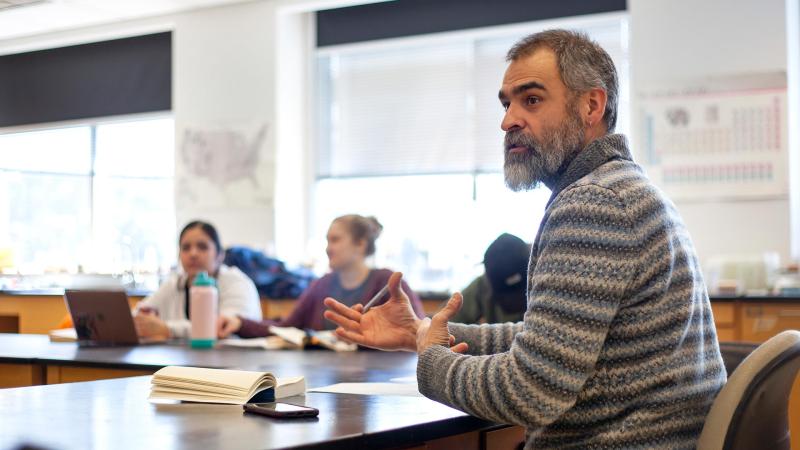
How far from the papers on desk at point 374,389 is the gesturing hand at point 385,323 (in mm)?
91

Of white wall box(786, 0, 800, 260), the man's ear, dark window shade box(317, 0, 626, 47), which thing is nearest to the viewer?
the man's ear

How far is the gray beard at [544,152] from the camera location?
1580 millimetres

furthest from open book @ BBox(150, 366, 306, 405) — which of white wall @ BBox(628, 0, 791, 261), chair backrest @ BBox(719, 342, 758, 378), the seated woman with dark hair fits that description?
white wall @ BBox(628, 0, 791, 261)

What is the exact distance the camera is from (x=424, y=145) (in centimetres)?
653

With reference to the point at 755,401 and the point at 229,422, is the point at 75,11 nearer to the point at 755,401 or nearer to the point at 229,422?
the point at 229,422

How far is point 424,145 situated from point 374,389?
468 cm

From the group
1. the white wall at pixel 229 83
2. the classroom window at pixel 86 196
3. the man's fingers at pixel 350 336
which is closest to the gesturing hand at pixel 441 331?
the man's fingers at pixel 350 336

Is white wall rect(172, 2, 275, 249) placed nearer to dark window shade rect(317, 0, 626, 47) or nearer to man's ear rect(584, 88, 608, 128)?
dark window shade rect(317, 0, 626, 47)

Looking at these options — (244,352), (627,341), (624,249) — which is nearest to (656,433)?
(627,341)

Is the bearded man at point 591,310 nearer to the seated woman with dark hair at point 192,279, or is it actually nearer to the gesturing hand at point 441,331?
the gesturing hand at point 441,331

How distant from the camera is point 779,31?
17.3ft

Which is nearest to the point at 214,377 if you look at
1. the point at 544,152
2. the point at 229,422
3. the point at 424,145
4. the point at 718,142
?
the point at 229,422

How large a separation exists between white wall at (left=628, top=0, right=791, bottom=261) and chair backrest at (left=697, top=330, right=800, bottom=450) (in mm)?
3940

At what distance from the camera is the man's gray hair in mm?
1571
